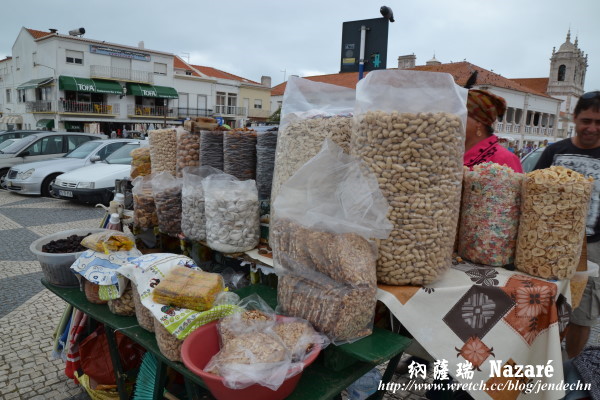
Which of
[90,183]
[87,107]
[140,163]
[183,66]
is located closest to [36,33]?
[87,107]

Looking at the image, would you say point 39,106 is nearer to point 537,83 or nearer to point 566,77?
point 566,77

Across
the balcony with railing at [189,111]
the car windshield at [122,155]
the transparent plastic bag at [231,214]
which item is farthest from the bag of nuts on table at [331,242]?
the balcony with railing at [189,111]

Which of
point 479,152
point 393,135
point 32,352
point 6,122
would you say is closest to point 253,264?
point 393,135

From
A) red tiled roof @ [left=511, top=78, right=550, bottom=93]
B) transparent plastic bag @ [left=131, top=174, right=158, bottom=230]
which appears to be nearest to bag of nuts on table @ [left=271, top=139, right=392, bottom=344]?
transparent plastic bag @ [left=131, top=174, right=158, bottom=230]

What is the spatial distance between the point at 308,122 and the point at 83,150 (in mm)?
10013

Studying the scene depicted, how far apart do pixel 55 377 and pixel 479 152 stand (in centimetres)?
320

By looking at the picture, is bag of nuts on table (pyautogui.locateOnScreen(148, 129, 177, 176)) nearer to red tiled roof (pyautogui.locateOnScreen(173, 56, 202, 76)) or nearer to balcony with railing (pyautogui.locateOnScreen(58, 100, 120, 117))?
balcony with railing (pyautogui.locateOnScreen(58, 100, 120, 117))

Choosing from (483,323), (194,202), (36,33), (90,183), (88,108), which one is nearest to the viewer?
(483,323)

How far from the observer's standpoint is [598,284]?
2193mm

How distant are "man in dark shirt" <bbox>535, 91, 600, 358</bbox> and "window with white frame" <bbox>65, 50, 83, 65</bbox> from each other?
30970 millimetres

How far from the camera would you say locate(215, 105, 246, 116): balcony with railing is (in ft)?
117

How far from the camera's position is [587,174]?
237 cm

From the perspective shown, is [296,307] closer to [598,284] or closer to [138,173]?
[598,284]

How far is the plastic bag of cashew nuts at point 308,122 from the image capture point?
1.73 meters
